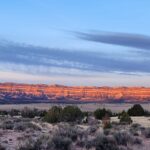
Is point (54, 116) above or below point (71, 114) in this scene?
below

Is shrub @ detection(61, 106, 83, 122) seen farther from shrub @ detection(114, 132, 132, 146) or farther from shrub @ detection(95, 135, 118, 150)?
shrub @ detection(95, 135, 118, 150)

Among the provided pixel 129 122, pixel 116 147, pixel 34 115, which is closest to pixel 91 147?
pixel 116 147

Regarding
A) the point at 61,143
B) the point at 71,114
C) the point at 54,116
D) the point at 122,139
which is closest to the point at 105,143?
the point at 61,143

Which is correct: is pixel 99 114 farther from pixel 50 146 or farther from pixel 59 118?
pixel 50 146

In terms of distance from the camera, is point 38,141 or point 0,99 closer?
point 38,141

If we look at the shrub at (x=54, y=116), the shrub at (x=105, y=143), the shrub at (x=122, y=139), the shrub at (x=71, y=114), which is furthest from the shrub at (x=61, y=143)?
the shrub at (x=71, y=114)

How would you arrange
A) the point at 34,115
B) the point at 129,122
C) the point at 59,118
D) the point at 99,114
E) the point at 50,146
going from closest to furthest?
1. the point at 50,146
2. the point at 129,122
3. the point at 59,118
4. the point at 99,114
5. the point at 34,115

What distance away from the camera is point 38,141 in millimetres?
26219

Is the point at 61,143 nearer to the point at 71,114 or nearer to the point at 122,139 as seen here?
the point at 122,139

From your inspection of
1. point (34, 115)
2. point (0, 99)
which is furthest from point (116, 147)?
point (0, 99)

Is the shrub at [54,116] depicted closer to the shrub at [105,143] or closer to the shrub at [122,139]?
the shrub at [122,139]

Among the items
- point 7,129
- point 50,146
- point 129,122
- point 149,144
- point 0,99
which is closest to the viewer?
point 50,146

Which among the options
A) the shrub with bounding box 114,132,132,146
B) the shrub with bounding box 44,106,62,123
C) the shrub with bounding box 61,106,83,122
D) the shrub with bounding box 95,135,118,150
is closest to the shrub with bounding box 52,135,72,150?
the shrub with bounding box 95,135,118,150

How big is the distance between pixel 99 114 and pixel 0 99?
12339cm
